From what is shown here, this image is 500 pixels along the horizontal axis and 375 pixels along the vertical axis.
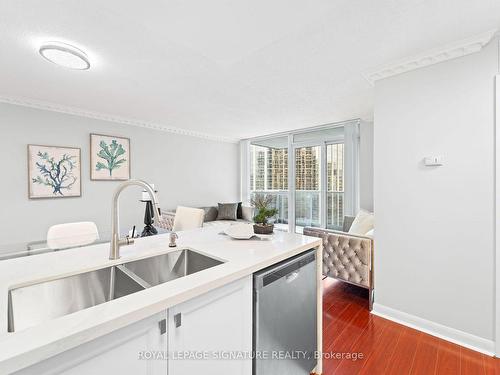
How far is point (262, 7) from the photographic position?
4.78 feet

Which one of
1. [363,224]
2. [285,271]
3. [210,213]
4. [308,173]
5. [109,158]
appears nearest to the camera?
[285,271]

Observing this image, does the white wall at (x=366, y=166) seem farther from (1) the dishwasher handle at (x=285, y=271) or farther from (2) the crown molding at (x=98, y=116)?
(2) the crown molding at (x=98, y=116)

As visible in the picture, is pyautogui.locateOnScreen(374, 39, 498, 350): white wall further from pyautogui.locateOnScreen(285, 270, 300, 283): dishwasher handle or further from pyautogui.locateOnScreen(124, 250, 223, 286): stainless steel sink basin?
pyautogui.locateOnScreen(124, 250, 223, 286): stainless steel sink basin

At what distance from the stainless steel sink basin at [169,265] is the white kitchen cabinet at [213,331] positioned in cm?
21

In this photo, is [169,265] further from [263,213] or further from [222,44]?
[222,44]

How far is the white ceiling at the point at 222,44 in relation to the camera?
58.5 inches

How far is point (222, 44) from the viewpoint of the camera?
185cm

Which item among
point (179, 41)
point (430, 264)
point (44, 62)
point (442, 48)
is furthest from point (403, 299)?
point (44, 62)

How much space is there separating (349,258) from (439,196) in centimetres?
105

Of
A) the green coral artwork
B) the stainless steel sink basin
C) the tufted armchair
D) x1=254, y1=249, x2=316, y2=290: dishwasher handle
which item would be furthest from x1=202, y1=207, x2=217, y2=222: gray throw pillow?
x1=254, y1=249, x2=316, y2=290: dishwasher handle

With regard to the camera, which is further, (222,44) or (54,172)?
(54,172)

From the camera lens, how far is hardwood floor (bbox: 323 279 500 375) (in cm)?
163

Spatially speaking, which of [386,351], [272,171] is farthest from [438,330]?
[272,171]

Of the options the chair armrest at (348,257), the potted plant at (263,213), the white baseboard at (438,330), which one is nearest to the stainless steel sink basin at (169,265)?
the potted plant at (263,213)
